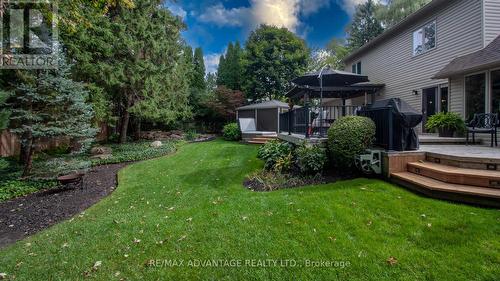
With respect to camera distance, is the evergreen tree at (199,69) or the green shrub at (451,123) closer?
the green shrub at (451,123)

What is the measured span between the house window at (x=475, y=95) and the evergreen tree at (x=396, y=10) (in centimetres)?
1929

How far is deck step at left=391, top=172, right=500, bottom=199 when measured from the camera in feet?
11.8

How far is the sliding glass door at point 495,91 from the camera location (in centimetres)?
730

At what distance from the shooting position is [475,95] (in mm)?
8055

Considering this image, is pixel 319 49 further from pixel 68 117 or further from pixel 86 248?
pixel 86 248

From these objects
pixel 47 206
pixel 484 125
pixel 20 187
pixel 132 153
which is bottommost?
pixel 47 206

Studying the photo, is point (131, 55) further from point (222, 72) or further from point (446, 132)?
point (222, 72)

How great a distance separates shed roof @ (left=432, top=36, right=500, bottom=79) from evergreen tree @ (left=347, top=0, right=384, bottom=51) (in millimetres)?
21443

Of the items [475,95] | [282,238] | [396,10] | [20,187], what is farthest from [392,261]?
[396,10]

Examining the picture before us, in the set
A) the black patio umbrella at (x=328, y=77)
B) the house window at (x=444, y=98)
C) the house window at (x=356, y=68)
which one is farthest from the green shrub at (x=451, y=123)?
the house window at (x=356, y=68)

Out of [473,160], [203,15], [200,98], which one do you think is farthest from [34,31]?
[200,98]

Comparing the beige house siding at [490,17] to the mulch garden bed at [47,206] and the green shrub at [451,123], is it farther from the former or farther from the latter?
the mulch garden bed at [47,206]

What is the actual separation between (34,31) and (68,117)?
9.20 feet

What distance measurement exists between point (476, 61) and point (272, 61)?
19547mm
